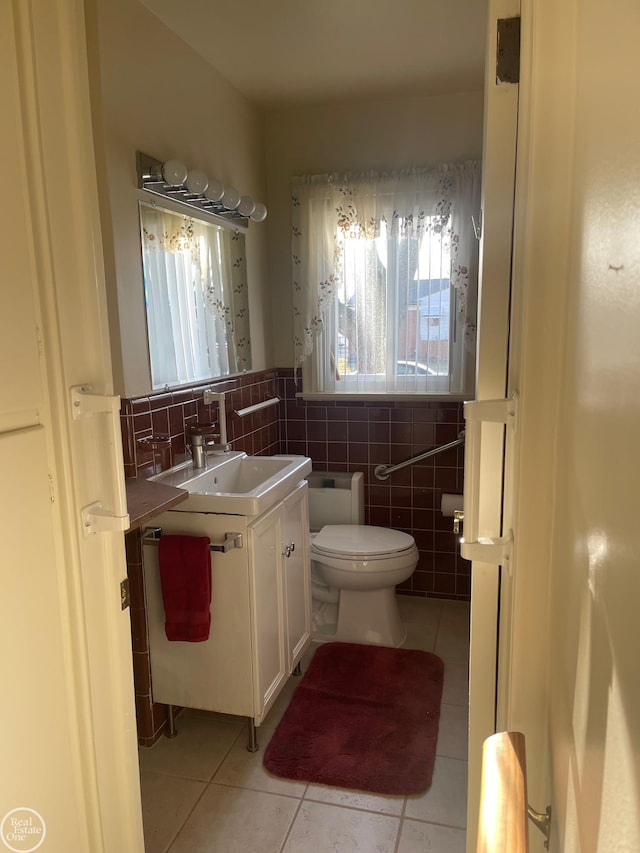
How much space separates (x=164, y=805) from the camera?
1.93m

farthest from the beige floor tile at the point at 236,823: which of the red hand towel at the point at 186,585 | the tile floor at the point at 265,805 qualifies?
the red hand towel at the point at 186,585

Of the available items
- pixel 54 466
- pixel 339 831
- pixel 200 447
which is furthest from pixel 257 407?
→ pixel 54 466

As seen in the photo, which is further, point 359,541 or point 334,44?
point 359,541

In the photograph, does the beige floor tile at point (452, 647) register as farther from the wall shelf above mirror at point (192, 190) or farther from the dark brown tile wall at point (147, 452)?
the wall shelf above mirror at point (192, 190)

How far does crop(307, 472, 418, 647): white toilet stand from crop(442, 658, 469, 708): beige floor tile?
278 millimetres

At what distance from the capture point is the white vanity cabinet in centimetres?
204

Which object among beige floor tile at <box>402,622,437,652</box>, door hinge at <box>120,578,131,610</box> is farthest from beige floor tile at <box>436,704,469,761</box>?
door hinge at <box>120,578,131,610</box>

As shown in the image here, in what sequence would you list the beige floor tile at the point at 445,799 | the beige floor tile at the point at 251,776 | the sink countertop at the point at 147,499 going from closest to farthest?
1. the sink countertop at the point at 147,499
2. the beige floor tile at the point at 445,799
3. the beige floor tile at the point at 251,776

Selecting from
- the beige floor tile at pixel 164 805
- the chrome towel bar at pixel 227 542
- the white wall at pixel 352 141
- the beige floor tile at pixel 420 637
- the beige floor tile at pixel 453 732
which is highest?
the white wall at pixel 352 141

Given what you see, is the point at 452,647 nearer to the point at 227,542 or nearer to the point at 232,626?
the point at 232,626

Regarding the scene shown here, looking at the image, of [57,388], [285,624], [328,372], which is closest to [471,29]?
Result: [328,372]

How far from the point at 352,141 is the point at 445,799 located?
283 centimetres

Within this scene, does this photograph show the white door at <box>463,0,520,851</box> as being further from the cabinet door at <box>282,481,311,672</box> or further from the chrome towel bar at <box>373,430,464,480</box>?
the chrome towel bar at <box>373,430,464,480</box>

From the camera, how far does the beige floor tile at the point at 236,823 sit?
177 cm
